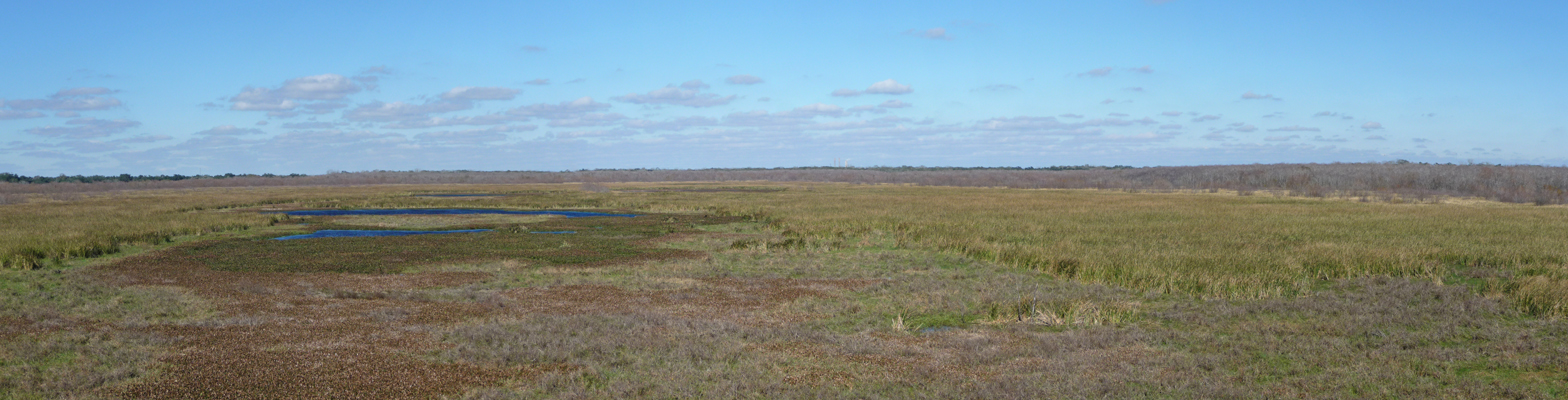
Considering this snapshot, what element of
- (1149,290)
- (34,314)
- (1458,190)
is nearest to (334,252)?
(34,314)

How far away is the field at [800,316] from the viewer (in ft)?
32.3

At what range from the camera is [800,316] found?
47.2ft

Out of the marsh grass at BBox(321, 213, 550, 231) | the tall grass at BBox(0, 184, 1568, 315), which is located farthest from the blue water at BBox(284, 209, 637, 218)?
the tall grass at BBox(0, 184, 1568, 315)

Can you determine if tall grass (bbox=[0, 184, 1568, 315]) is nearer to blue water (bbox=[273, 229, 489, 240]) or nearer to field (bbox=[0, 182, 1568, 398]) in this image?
field (bbox=[0, 182, 1568, 398])

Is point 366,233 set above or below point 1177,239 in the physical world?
below

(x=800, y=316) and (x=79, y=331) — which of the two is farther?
(x=800, y=316)

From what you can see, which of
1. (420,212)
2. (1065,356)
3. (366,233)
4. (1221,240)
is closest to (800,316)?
(1065,356)

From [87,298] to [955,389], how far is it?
53.6 ft

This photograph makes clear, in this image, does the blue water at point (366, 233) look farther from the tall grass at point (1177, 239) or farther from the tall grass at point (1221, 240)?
the tall grass at point (1221, 240)

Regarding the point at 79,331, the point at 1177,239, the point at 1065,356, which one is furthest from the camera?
the point at 1177,239

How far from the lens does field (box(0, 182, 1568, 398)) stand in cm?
984

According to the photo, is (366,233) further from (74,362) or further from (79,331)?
(74,362)

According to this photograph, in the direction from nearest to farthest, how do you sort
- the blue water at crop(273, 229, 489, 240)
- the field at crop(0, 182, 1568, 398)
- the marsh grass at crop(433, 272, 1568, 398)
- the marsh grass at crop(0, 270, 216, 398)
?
the marsh grass at crop(433, 272, 1568, 398), the marsh grass at crop(0, 270, 216, 398), the field at crop(0, 182, 1568, 398), the blue water at crop(273, 229, 489, 240)

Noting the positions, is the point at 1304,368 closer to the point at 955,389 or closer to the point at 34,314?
the point at 955,389
